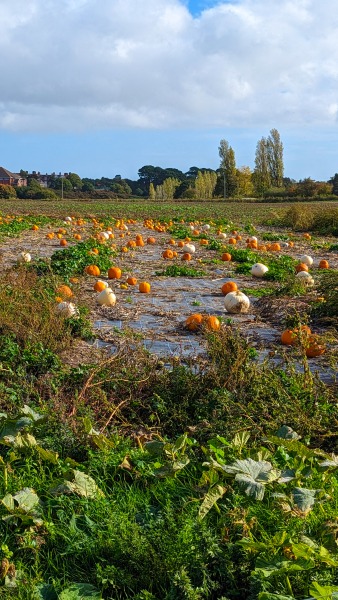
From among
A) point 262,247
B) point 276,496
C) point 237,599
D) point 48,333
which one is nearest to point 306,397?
point 276,496

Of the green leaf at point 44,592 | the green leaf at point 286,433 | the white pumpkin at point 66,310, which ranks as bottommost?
the green leaf at point 44,592

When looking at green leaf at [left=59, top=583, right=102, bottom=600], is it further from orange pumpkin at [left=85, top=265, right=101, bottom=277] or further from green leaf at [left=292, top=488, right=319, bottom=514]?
orange pumpkin at [left=85, top=265, right=101, bottom=277]

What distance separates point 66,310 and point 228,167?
8438cm

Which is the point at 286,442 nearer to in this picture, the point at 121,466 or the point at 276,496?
the point at 276,496

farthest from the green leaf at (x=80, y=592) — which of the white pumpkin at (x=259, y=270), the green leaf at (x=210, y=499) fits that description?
the white pumpkin at (x=259, y=270)

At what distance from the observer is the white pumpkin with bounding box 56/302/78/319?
21.2 feet

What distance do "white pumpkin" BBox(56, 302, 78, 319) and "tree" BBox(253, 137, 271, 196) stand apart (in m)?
81.4

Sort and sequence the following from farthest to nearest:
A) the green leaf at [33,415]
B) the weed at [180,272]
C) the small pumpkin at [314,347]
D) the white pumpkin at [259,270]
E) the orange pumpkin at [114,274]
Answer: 1. the weed at [180,272]
2. the white pumpkin at [259,270]
3. the orange pumpkin at [114,274]
4. the small pumpkin at [314,347]
5. the green leaf at [33,415]

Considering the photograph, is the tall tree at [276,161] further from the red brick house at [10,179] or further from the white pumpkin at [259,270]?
the white pumpkin at [259,270]

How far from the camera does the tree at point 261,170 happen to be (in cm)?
8681

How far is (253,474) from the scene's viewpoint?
3.17 m

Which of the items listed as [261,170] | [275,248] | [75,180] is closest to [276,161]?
[261,170]

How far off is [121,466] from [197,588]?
106cm

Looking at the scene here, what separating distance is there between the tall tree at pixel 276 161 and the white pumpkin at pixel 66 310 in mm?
82781
